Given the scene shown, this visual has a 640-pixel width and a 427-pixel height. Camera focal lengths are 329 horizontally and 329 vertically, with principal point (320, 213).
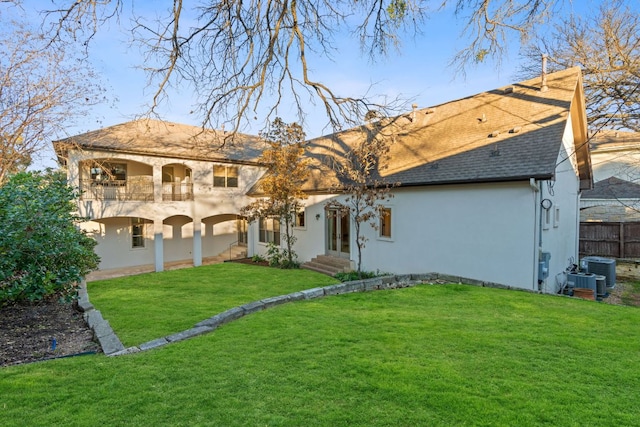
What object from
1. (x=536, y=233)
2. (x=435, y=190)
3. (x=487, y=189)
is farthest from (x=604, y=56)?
(x=536, y=233)

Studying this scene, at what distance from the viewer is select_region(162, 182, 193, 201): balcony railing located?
17.4 metres

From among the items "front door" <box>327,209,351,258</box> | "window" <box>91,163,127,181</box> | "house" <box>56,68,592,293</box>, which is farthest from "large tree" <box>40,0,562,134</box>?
"window" <box>91,163,127,181</box>

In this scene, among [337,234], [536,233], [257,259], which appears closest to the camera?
[536,233]

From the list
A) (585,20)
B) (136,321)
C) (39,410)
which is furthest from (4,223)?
(585,20)

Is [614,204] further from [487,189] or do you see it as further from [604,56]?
[487,189]

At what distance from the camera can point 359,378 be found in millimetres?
3422

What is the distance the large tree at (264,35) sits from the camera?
4.49m

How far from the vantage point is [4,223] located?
17.3ft

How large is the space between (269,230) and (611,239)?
52.5ft

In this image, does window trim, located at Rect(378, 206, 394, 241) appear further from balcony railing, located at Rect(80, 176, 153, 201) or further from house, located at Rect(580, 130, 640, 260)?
balcony railing, located at Rect(80, 176, 153, 201)

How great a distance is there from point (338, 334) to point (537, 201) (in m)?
7.04

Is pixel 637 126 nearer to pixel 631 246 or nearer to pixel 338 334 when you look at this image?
pixel 631 246

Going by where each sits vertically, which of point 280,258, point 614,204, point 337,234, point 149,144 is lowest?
point 280,258

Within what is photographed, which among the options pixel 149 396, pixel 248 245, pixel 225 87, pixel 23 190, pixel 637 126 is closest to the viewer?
pixel 149 396
